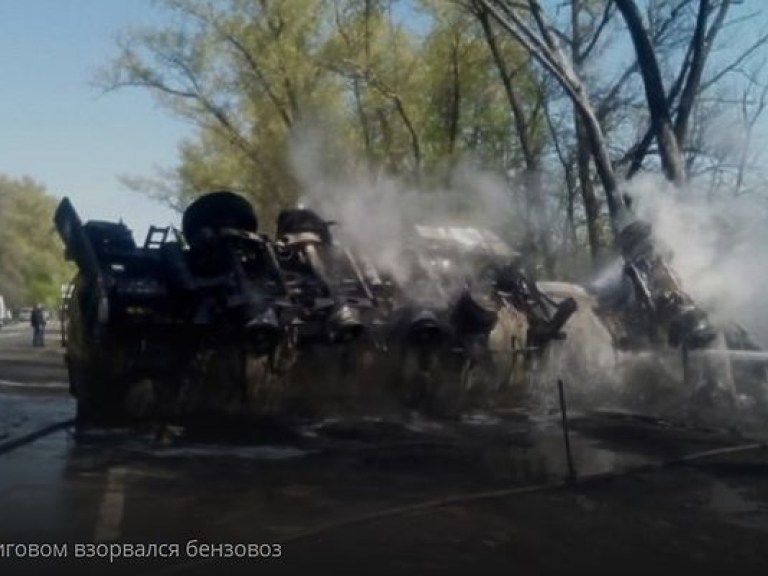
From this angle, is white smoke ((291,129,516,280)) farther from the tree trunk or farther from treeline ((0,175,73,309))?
treeline ((0,175,73,309))

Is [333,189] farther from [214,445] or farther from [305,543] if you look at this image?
[305,543]

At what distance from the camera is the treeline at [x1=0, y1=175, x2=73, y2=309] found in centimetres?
8894

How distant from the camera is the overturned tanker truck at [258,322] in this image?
41.7ft

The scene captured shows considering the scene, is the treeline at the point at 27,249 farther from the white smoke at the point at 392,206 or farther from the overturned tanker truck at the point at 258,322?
the overturned tanker truck at the point at 258,322

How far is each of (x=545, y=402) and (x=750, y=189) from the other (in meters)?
18.7

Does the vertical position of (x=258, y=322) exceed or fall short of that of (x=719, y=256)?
it falls short

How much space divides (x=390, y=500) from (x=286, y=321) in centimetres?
415

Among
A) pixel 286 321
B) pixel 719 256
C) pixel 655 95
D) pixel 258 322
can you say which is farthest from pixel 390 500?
pixel 655 95

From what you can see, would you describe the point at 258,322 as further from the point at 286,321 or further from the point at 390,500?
the point at 390,500

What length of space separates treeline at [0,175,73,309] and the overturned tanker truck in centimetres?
7731

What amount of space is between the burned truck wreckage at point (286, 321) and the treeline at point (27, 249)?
7700 centimetres

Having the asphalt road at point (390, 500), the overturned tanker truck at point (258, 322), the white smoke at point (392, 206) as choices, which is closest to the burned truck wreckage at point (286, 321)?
the overturned tanker truck at point (258, 322)

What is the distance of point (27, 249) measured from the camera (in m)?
89.2

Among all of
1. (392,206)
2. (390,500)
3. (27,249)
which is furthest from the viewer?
(27,249)
